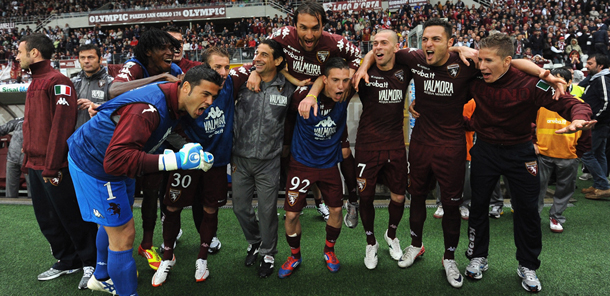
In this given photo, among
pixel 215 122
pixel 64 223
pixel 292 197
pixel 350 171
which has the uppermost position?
pixel 215 122

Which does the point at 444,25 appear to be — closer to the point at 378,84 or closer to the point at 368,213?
the point at 378,84

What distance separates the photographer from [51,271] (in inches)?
144

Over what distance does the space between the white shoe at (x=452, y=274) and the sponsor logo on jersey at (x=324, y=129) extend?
1.71m

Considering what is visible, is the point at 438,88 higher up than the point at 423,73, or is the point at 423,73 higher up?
the point at 423,73

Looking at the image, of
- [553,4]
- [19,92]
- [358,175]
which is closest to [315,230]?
[358,175]

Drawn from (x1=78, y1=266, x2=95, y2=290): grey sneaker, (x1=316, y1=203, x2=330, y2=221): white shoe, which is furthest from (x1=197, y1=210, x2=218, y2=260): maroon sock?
(x1=316, y1=203, x2=330, y2=221): white shoe

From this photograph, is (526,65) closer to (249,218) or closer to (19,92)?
(249,218)

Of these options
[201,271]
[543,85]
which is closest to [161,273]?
[201,271]

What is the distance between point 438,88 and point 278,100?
1511mm

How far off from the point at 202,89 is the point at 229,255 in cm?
228

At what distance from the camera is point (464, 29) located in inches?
705

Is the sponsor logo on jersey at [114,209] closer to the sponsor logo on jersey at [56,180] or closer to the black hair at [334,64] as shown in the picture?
the sponsor logo on jersey at [56,180]

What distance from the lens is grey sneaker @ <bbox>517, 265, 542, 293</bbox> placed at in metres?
3.20

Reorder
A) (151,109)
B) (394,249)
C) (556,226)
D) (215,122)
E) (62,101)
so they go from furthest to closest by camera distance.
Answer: (556,226) < (394,249) < (215,122) < (62,101) < (151,109)
